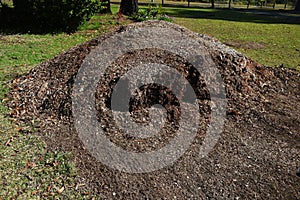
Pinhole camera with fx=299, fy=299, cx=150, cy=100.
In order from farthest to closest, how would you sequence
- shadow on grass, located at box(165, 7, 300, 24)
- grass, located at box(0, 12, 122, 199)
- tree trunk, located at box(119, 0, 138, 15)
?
shadow on grass, located at box(165, 7, 300, 24) → tree trunk, located at box(119, 0, 138, 15) → grass, located at box(0, 12, 122, 199)

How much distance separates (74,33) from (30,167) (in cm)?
738

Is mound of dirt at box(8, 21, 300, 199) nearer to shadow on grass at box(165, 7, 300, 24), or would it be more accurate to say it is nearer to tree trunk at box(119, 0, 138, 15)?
tree trunk at box(119, 0, 138, 15)

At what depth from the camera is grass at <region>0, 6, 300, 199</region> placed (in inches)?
123

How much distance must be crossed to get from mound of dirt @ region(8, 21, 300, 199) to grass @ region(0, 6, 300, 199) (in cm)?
18

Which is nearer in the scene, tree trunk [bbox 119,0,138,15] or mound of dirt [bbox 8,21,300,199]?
mound of dirt [bbox 8,21,300,199]

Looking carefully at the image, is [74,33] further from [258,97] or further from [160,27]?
[258,97]

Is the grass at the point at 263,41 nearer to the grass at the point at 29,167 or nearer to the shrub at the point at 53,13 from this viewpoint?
the shrub at the point at 53,13

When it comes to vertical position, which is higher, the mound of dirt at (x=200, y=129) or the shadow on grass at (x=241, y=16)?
the mound of dirt at (x=200, y=129)

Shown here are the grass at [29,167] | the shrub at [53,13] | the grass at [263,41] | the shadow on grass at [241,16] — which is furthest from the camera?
the shadow on grass at [241,16]

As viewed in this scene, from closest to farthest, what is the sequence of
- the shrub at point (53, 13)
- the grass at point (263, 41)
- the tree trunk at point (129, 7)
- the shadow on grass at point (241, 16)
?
the grass at point (263, 41), the shrub at point (53, 13), the tree trunk at point (129, 7), the shadow on grass at point (241, 16)

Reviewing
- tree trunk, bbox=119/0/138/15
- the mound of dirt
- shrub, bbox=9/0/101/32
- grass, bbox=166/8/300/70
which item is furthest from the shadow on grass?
the mound of dirt

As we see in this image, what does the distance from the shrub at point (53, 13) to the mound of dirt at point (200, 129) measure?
14.9 ft

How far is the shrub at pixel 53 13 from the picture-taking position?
9.34 m

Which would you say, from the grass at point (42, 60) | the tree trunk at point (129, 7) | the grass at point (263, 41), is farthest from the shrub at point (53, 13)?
the grass at point (263, 41)
